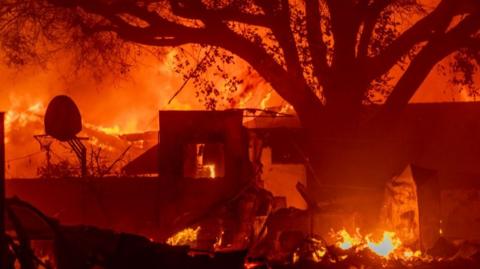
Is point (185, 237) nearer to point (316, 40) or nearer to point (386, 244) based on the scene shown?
point (386, 244)

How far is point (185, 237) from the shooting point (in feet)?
44.9

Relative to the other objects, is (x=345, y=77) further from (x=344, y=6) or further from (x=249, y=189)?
(x=249, y=189)

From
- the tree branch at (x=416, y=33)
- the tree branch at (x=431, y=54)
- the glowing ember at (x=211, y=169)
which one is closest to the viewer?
the tree branch at (x=431, y=54)

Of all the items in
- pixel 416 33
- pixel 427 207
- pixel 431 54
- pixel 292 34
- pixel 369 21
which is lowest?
pixel 427 207

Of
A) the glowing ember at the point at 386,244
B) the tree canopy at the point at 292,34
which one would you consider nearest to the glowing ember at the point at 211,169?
the tree canopy at the point at 292,34

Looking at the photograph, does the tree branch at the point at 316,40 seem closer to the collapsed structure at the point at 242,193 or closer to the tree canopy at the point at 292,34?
the tree canopy at the point at 292,34

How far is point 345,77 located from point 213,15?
3.31 metres

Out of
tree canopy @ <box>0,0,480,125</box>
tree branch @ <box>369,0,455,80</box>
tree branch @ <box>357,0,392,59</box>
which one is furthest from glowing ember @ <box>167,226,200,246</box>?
tree branch @ <box>357,0,392,59</box>

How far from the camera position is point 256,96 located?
85.8ft

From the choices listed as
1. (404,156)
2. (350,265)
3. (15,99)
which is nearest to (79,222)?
(350,265)

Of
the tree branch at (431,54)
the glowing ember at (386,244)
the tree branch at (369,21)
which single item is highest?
the tree branch at (369,21)

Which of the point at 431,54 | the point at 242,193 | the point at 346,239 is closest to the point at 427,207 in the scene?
the point at 346,239

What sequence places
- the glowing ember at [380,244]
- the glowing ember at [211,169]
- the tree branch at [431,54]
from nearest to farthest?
the glowing ember at [380,244], the tree branch at [431,54], the glowing ember at [211,169]

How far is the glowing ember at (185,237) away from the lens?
1344cm
